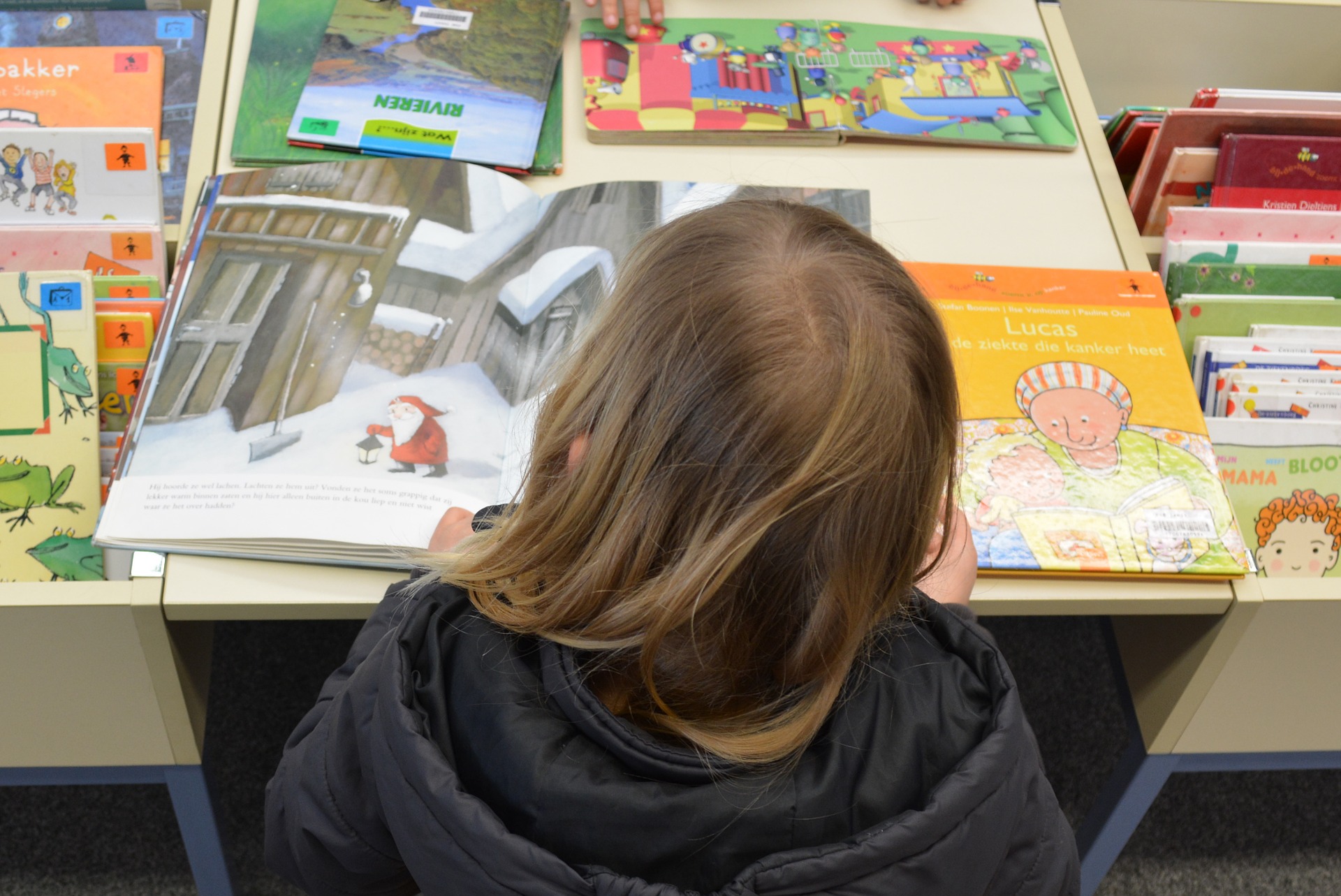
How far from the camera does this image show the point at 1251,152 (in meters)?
1.03

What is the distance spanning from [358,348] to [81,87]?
20.5 inches

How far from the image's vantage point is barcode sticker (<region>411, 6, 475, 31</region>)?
1156 mm

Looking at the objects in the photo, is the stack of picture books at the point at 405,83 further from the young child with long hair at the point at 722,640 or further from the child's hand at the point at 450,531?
the young child with long hair at the point at 722,640

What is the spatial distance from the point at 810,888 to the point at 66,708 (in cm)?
66

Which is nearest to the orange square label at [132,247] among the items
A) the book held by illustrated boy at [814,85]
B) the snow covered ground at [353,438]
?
the snow covered ground at [353,438]

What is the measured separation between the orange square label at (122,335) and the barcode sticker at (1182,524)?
0.84 meters

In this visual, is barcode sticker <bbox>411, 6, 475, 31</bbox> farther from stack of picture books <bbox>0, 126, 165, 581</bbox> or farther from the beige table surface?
stack of picture books <bbox>0, 126, 165, 581</bbox>

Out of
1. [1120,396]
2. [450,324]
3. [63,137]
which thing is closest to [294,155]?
[63,137]

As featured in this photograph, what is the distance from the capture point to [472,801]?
484mm

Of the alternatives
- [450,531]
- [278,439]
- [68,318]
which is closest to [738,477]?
[450,531]

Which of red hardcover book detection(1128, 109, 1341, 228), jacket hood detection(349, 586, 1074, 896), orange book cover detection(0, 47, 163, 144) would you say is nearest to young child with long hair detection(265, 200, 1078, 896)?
jacket hood detection(349, 586, 1074, 896)

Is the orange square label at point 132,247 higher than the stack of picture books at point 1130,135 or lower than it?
lower

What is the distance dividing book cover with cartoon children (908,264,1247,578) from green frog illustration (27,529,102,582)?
69 cm

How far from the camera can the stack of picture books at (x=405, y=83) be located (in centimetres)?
104
